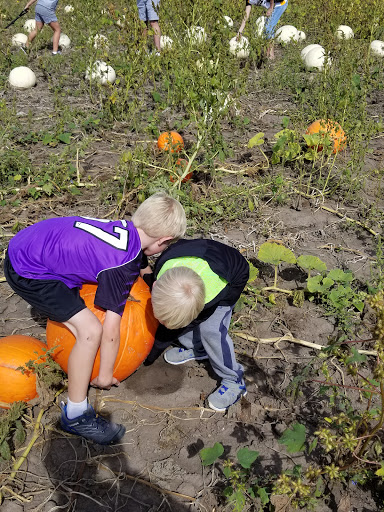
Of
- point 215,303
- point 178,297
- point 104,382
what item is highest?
point 178,297

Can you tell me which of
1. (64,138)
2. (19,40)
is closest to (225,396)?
(64,138)

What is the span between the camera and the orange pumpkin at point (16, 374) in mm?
2756

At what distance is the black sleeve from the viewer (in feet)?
8.45

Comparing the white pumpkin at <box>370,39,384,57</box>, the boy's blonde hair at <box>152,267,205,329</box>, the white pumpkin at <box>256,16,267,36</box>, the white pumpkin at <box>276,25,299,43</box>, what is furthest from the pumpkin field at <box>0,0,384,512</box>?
the white pumpkin at <box>276,25,299,43</box>

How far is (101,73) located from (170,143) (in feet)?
8.61

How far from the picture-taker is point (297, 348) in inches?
129

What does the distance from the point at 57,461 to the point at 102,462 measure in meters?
0.24

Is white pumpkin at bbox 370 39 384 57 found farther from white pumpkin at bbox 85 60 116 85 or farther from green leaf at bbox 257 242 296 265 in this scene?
green leaf at bbox 257 242 296 265

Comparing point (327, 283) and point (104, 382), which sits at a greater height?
point (327, 283)

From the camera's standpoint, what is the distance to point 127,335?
9.21ft

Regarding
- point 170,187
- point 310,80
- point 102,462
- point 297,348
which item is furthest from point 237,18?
point 102,462

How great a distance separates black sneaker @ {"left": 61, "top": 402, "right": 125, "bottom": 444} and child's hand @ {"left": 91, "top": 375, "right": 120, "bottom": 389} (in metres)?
0.14

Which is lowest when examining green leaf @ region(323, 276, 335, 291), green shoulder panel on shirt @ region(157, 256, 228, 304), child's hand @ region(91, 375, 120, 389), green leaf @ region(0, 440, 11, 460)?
green leaf @ region(0, 440, 11, 460)

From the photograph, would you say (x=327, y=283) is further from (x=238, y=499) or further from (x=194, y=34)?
(x=194, y=34)
